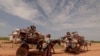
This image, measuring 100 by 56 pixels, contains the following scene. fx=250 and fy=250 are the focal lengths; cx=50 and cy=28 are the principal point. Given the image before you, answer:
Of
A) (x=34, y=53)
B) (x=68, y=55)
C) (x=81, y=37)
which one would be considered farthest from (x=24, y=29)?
(x=81, y=37)

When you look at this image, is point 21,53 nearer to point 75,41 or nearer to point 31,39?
point 31,39

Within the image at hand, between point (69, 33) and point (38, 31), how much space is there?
471 centimetres

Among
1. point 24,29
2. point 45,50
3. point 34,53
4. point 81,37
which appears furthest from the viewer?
point 81,37

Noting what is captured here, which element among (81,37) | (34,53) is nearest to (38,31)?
(34,53)

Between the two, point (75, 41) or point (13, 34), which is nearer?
point (75, 41)

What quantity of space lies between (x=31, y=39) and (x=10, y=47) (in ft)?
26.6

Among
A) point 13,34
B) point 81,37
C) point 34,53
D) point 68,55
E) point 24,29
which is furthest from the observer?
point 13,34

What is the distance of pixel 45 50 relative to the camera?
49.3 feet

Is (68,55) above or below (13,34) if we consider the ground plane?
below

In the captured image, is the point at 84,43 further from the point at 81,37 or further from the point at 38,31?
the point at 38,31

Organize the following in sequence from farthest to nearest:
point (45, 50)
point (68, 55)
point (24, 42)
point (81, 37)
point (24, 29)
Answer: point (81, 37) → point (68, 55) → point (24, 29) → point (24, 42) → point (45, 50)

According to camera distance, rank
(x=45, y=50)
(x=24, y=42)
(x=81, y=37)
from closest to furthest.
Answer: (x=45, y=50)
(x=24, y=42)
(x=81, y=37)

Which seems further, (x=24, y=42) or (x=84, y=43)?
(x=84, y=43)

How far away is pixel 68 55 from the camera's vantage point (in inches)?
962
